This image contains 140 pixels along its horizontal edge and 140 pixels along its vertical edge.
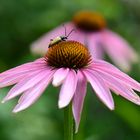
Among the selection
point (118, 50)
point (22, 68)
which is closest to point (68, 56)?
point (22, 68)

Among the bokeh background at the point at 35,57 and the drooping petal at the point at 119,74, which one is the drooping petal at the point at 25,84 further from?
the bokeh background at the point at 35,57

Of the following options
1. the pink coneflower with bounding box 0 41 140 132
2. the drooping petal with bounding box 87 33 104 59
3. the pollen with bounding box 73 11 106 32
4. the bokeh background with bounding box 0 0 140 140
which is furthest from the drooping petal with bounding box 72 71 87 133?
the pollen with bounding box 73 11 106 32

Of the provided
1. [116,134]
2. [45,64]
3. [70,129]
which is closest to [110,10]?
[116,134]

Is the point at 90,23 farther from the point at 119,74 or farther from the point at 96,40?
the point at 119,74

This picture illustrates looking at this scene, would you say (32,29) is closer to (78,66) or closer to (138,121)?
(138,121)

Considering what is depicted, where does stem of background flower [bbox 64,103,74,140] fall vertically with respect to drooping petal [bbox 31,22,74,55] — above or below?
above

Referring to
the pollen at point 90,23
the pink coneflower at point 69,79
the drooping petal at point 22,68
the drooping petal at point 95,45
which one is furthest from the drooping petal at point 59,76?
the pollen at point 90,23

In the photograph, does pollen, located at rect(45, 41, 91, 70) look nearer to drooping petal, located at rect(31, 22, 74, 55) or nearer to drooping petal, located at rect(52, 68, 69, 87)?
drooping petal, located at rect(52, 68, 69, 87)
